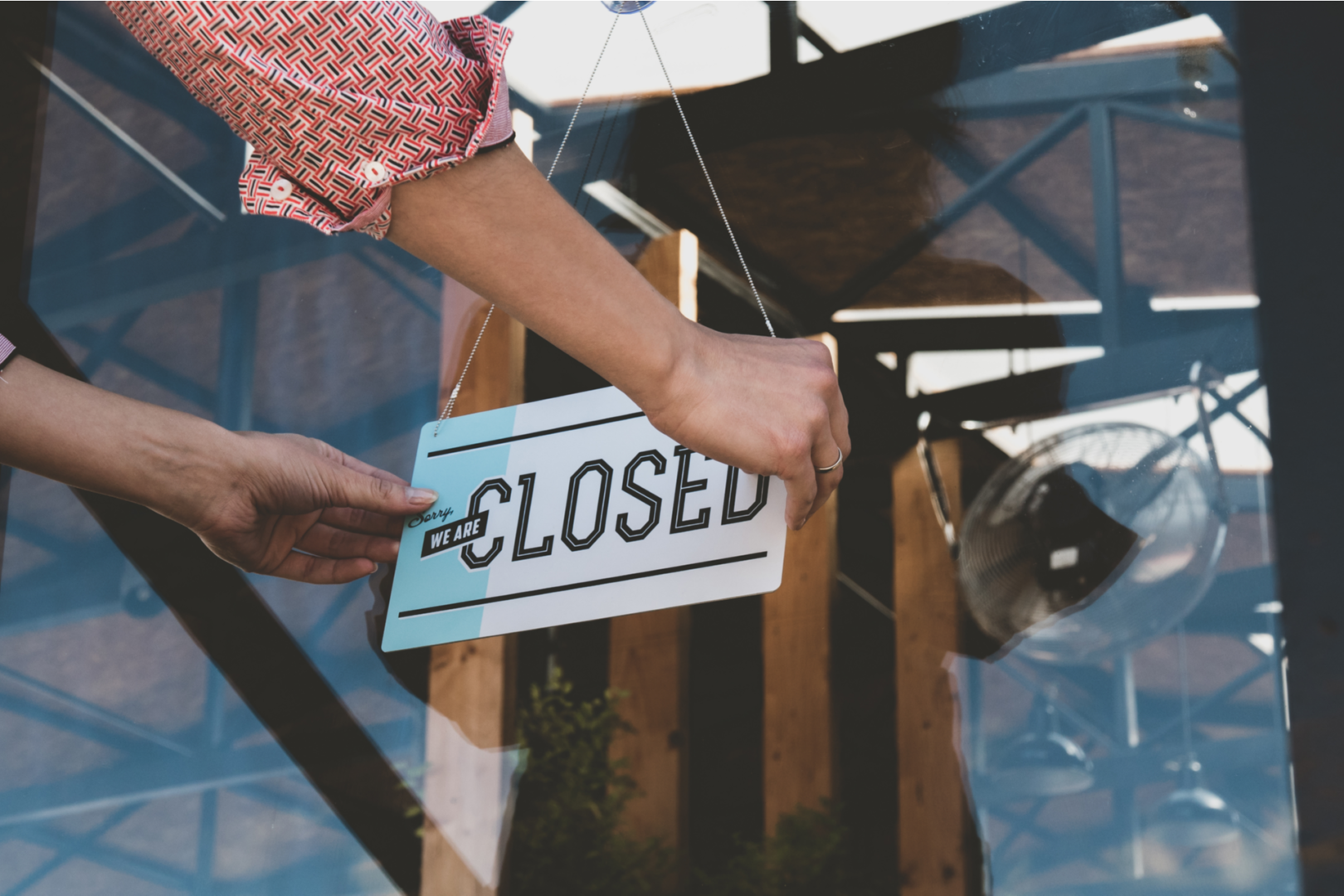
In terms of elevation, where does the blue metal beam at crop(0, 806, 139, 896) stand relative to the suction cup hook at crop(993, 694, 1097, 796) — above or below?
below

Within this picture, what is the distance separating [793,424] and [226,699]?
216 centimetres

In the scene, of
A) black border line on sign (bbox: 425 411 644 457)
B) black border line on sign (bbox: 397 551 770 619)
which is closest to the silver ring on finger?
black border line on sign (bbox: 397 551 770 619)

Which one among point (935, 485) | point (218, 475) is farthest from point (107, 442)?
point (935, 485)

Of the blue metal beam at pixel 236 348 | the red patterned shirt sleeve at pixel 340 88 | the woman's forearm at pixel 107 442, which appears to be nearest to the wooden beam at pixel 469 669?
the blue metal beam at pixel 236 348

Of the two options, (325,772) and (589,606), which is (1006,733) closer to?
(325,772)

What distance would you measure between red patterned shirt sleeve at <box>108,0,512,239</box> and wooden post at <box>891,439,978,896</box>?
9.82 feet

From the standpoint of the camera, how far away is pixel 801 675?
3.33 meters

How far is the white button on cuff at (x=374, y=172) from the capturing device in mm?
709

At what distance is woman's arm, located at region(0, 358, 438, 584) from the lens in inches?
46.5

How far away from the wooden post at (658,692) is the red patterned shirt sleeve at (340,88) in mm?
2350

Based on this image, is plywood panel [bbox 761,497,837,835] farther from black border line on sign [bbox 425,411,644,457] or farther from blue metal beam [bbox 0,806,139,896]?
black border line on sign [bbox 425,411,644,457]

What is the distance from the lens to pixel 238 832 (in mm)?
2564

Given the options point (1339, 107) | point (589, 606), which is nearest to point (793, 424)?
point (589, 606)

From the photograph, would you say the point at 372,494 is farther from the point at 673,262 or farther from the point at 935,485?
the point at 935,485
